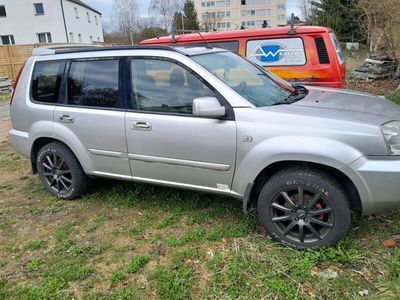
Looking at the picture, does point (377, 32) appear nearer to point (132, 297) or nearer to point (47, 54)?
point (47, 54)

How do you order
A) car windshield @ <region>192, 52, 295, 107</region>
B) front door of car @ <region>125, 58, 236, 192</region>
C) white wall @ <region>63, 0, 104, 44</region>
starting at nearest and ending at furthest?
front door of car @ <region>125, 58, 236, 192</region>
car windshield @ <region>192, 52, 295, 107</region>
white wall @ <region>63, 0, 104, 44</region>

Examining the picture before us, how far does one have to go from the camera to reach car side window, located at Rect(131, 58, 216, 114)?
11.6 ft

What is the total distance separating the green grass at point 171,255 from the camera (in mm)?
2863

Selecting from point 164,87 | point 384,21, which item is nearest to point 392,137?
point 164,87

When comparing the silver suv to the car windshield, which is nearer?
the silver suv

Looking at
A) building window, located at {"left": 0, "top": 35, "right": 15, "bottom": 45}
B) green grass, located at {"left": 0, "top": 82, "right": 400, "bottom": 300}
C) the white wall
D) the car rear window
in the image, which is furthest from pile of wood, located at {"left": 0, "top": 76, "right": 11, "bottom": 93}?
the white wall

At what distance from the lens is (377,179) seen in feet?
9.40

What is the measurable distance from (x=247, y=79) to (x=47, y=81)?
234 cm

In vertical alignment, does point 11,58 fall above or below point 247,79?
below

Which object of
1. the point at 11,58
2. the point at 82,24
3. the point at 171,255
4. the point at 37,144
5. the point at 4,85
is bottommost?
the point at 4,85

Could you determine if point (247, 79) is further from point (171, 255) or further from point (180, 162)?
point (171, 255)

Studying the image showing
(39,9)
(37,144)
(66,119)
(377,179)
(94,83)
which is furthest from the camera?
(39,9)

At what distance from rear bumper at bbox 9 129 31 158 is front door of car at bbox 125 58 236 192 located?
5.25 feet

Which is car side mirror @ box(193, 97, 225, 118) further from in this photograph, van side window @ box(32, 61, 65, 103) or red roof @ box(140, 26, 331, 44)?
red roof @ box(140, 26, 331, 44)
